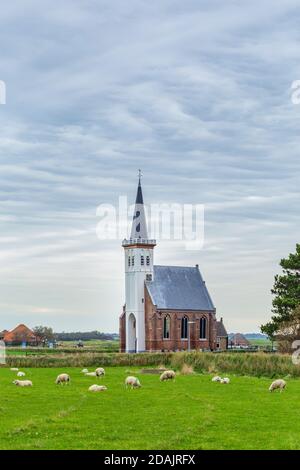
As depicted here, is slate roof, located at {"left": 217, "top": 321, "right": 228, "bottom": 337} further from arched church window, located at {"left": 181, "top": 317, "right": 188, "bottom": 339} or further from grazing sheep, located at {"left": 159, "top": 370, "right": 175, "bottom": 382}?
grazing sheep, located at {"left": 159, "top": 370, "right": 175, "bottom": 382}

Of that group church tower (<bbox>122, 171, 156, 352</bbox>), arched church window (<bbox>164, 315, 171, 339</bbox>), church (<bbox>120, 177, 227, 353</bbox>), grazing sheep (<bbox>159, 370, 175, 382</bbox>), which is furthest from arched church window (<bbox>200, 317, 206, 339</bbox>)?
grazing sheep (<bbox>159, 370, 175, 382</bbox>)

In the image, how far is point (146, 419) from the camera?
94.7 feet

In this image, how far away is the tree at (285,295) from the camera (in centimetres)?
8756

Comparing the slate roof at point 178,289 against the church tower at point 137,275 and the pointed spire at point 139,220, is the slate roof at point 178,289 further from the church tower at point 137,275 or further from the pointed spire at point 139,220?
the pointed spire at point 139,220

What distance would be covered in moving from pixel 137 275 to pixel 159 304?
6.01 metres

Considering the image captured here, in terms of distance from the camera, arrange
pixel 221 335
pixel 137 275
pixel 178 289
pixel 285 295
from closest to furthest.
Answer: pixel 285 295
pixel 137 275
pixel 178 289
pixel 221 335

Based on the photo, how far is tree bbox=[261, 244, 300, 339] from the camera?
8756cm

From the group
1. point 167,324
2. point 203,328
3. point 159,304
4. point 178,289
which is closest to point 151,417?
point 159,304

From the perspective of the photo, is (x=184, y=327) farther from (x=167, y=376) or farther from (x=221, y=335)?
(x=167, y=376)

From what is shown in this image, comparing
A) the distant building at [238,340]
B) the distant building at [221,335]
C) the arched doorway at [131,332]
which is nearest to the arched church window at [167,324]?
the arched doorway at [131,332]

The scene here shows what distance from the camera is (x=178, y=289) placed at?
119062 mm

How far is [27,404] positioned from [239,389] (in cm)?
1384

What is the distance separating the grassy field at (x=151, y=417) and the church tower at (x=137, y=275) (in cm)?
7121
